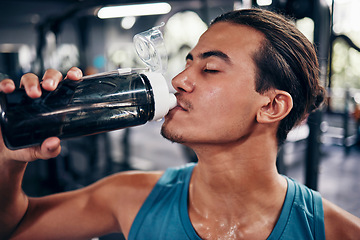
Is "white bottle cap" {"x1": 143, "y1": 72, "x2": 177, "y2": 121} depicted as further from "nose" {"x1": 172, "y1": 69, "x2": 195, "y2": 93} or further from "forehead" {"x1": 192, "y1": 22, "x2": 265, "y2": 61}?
"forehead" {"x1": 192, "y1": 22, "x2": 265, "y2": 61}

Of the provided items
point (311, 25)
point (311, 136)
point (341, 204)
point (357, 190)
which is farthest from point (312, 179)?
point (357, 190)

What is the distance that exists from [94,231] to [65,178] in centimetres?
236

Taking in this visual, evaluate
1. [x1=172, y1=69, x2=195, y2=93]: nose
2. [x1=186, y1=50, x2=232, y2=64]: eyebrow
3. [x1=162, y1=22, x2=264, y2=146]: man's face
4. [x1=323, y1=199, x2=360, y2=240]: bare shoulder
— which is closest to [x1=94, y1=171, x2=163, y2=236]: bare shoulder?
[x1=162, y1=22, x2=264, y2=146]: man's face

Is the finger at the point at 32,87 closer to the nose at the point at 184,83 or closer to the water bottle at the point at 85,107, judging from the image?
the water bottle at the point at 85,107

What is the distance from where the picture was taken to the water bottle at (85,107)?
72 centimetres

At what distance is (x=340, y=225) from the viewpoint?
0.98m

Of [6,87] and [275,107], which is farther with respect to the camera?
[275,107]

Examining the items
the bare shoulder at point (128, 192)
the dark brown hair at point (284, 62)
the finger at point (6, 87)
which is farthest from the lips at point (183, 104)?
the finger at point (6, 87)

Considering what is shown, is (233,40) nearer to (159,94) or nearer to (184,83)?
(184,83)

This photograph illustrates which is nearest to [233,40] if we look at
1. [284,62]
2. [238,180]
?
[284,62]

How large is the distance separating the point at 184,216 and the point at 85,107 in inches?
21.4

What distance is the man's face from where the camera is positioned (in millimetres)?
997

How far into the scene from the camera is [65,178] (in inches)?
132

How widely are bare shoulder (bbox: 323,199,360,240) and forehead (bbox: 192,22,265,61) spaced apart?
631 millimetres
